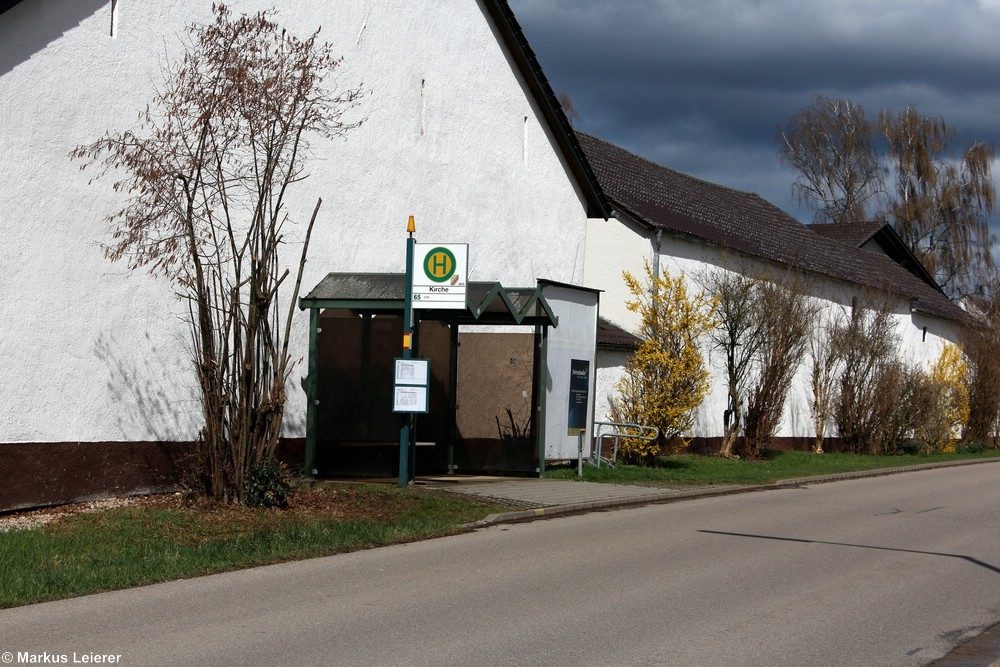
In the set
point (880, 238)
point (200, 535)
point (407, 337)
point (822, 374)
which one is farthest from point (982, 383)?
point (200, 535)

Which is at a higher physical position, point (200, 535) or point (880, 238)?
point (880, 238)

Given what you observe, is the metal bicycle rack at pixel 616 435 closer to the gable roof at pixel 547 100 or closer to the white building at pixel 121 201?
the white building at pixel 121 201

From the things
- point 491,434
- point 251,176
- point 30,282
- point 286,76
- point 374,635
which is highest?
point 286,76

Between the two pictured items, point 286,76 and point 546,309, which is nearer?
point 286,76

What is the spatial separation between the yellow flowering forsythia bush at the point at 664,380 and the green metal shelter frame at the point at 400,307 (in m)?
4.76

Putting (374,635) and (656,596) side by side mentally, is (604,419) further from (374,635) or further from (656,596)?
(374,635)

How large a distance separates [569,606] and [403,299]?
815 centimetres

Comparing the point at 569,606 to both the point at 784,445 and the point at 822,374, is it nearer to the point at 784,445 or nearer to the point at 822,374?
the point at 784,445

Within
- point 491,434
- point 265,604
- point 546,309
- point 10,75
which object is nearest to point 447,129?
point 546,309

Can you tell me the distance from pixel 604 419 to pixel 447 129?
8.82 m

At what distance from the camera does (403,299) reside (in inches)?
623

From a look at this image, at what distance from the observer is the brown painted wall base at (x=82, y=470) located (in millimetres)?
12336

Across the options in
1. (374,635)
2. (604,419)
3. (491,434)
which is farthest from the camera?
(604,419)

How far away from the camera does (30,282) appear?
41.3 feet
